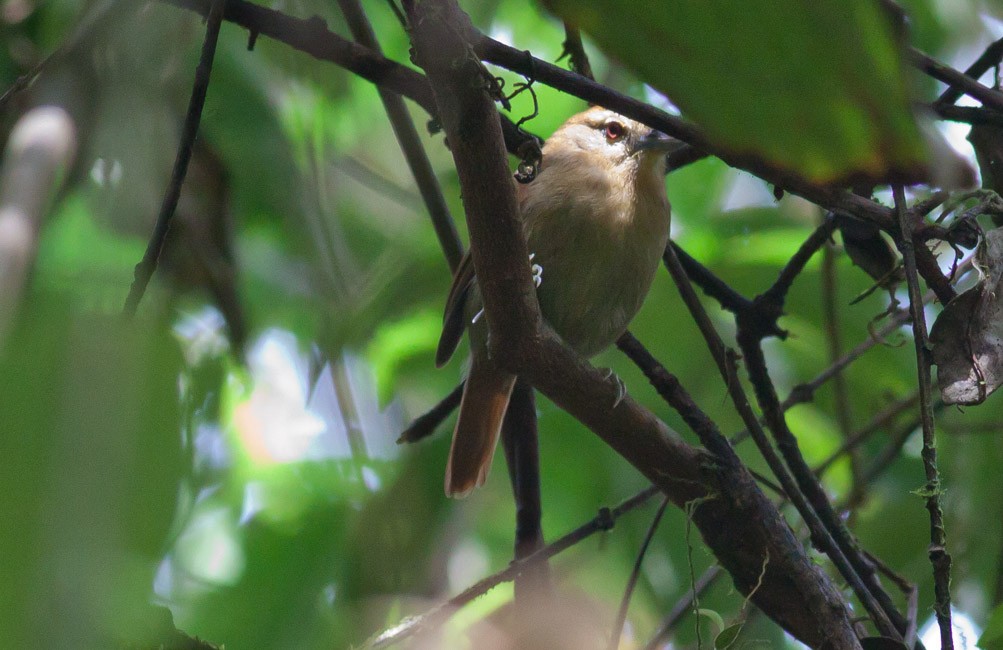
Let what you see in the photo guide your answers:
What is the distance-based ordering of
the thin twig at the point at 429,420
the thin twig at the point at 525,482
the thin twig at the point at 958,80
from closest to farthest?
1. the thin twig at the point at 958,80
2. the thin twig at the point at 525,482
3. the thin twig at the point at 429,420

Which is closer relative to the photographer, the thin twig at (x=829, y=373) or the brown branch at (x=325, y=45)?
the brown branch at (x=325, y=45)

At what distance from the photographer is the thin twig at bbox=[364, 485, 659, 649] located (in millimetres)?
2070

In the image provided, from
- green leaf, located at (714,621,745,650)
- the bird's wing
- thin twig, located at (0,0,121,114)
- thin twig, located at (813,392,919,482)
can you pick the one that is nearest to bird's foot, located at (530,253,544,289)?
the bird's wing

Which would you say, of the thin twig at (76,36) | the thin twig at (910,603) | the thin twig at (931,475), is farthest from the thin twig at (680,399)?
the thin twig at (76,36)

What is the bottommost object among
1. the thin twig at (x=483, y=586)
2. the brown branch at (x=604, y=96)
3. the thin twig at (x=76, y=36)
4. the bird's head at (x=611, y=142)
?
the thin twig at (x=483, y=586)

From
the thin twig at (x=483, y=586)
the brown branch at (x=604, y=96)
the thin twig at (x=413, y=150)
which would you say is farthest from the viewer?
the thin twig at (x=413, y=150)

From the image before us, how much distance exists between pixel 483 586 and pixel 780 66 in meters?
1.99

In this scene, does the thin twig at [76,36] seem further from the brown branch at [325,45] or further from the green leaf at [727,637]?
the green leaf at [727,637]

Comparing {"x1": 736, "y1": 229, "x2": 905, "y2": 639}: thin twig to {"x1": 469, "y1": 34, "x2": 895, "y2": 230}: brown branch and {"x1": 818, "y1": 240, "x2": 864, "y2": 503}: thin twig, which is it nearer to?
{"x1": 818, "y1": 240, "x2": 864, "y2": 503}: thin twig

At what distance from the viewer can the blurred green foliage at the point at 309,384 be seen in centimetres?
43

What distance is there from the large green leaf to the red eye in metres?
3.21

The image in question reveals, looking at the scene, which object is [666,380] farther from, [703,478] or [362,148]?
[362,148]

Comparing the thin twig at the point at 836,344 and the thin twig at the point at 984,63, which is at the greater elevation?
the thin twig at the point at 984,63

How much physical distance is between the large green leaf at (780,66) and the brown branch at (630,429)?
1012mm
